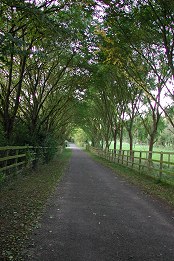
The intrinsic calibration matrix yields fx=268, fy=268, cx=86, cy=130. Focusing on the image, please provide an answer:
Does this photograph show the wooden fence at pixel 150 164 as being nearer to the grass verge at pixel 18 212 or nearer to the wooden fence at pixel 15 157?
the grass verge at pixel 18 212

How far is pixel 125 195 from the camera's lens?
8.78 m

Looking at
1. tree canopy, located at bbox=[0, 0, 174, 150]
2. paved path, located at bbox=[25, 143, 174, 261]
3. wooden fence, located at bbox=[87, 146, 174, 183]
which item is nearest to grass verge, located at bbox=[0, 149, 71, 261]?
paved path, located at bbox=[25, 143, 174, 261]

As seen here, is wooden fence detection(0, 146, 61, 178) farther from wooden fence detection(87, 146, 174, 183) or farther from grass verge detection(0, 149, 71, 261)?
wooden fence detection(87, 146, 174, 183)

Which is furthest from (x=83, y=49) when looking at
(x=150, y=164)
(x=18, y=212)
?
(x=18, y=212)

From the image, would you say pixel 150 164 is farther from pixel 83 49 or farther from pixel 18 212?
pixel 18 212

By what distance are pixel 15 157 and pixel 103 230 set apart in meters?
6.32

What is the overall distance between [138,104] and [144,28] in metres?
11.4

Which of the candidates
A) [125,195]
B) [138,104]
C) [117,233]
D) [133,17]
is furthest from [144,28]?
[138,104]

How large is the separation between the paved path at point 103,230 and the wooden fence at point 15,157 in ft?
7.82

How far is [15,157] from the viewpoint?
10469 mm

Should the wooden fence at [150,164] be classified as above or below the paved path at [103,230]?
above

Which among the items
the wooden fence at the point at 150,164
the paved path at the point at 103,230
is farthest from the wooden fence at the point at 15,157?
the wooden fence at the point at 150,164

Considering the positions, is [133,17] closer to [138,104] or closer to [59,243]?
[59,243]

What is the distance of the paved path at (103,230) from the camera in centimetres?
395
